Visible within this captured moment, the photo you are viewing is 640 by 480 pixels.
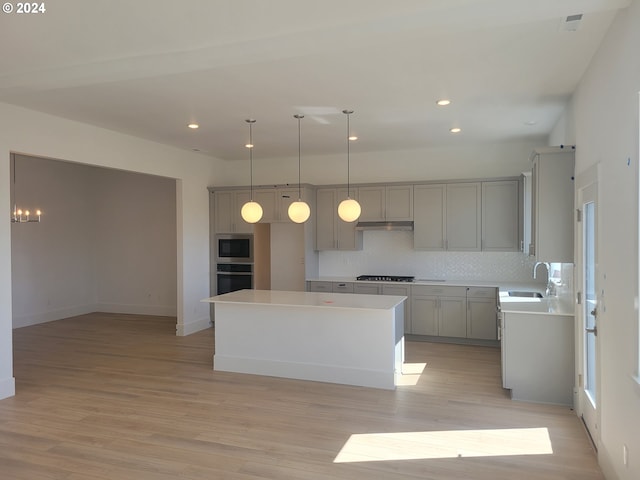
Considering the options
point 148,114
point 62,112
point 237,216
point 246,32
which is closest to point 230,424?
point 246,32

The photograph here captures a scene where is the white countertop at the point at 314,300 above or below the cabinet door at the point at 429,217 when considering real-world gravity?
below

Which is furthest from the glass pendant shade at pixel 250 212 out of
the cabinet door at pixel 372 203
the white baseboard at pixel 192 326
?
the white baseboard at pixel 192 326

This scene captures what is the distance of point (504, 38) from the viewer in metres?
3.13

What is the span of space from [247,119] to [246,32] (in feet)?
7.27

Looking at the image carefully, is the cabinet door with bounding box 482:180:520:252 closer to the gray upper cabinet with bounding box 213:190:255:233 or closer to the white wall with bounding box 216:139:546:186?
the white wall with bounding box 216:139:546:186

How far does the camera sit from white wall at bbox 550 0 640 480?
240cm

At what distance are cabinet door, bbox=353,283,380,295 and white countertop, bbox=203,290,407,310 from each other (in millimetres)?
1580

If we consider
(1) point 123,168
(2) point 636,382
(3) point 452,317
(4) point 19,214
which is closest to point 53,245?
(4) point 19,214

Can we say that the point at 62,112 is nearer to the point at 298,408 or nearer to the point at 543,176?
the point at 298,408

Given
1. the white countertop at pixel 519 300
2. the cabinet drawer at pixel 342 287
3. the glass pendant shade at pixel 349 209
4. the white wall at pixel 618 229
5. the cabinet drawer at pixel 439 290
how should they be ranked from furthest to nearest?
1. the cabinet drawer at pixel 342 287
2. the cabinet drawer at pixel 439 290
3. the glass pendant shade at pixel 349 209
4. the white countertop at pixel 519 300
5. the white wall at pixel 618 229

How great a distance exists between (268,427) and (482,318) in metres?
3.71

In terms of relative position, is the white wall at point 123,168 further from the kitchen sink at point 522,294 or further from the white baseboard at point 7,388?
the kitchen sink at point 522,294

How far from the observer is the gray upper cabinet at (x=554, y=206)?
4203 mm

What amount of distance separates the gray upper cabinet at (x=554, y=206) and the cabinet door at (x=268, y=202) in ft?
13.9
